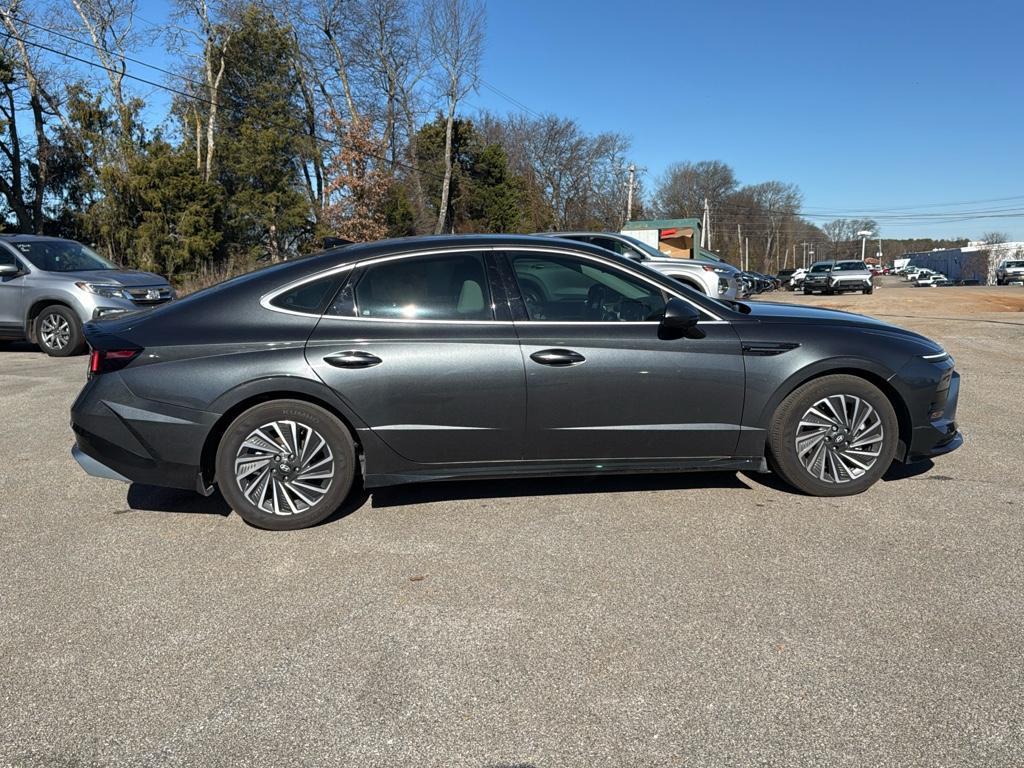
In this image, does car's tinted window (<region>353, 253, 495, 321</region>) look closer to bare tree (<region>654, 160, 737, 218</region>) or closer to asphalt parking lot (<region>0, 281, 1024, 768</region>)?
asphalt parking lot (<region>0, 281, 1024, 768</region>)

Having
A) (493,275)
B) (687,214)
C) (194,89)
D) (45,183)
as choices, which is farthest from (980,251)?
(493,275)

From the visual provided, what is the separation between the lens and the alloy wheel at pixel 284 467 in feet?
13.0

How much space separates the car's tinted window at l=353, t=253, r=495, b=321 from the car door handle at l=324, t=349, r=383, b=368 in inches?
10.5

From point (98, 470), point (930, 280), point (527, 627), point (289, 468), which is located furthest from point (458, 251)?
point (930, 280)

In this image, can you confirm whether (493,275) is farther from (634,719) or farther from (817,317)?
(634,719)

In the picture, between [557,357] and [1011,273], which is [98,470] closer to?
[557,357]

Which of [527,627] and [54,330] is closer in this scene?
[527,627]

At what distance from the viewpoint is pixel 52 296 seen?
1059 centimetres

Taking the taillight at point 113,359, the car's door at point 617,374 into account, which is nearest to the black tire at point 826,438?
the car's door at point 617,374

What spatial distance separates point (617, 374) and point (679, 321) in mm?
467

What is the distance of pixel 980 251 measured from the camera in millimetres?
65625

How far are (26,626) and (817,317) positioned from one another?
451 centimetres

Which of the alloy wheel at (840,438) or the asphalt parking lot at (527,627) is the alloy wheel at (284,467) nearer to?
the asphalt parking lot at (527,627)

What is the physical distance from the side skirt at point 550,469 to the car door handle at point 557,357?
58 centimetres
